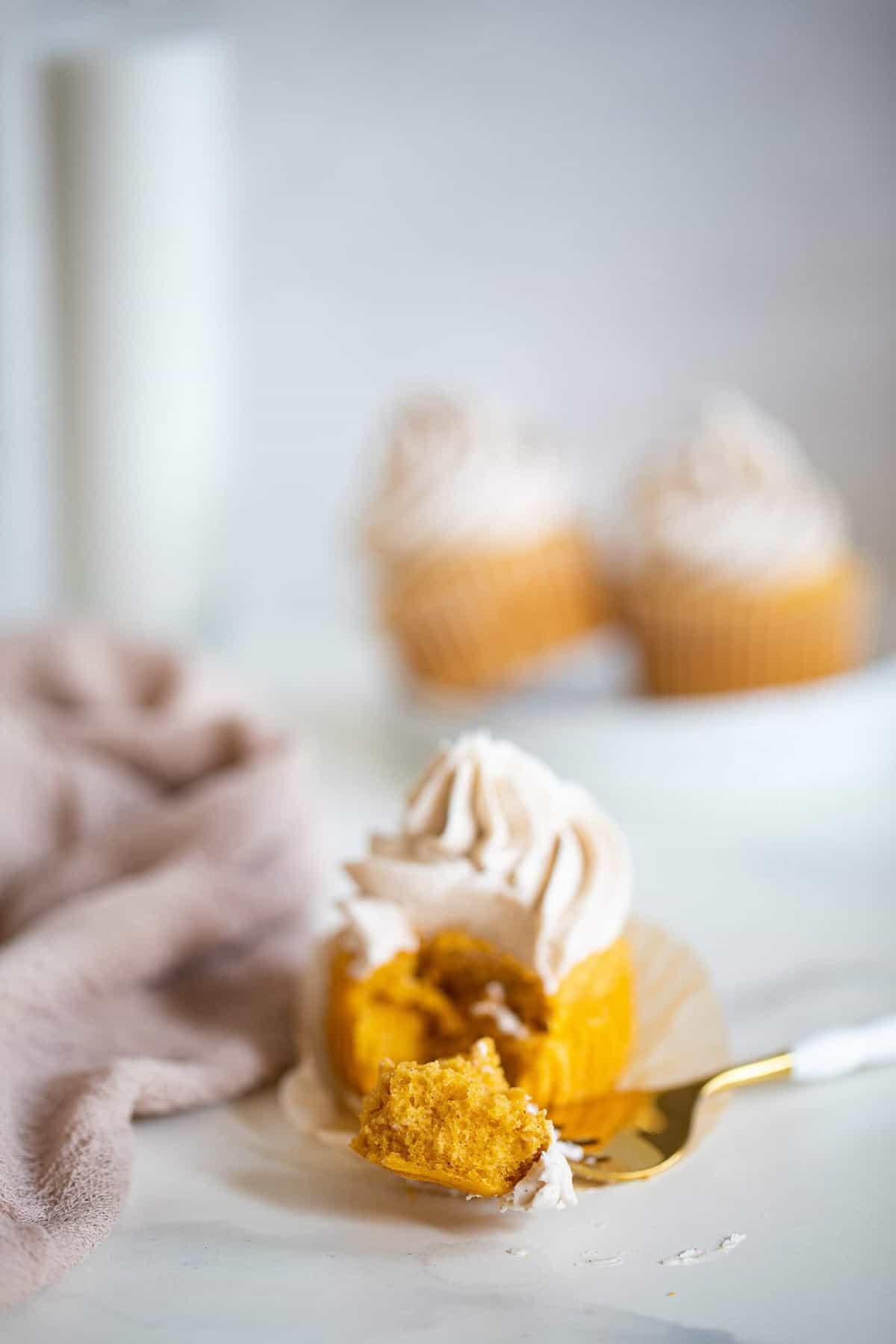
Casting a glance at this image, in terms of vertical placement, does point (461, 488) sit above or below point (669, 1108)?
above

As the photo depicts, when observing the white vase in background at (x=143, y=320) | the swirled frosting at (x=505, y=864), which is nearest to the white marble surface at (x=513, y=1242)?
the swirled frosting at (x=505, y=864)

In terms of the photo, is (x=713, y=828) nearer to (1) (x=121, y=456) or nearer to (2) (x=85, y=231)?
(1) (x=121, y=456)

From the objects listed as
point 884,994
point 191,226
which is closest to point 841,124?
point 191,226

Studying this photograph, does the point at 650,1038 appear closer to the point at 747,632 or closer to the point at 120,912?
the point at 120,912

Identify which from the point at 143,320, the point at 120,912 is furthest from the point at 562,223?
the point at 120,912

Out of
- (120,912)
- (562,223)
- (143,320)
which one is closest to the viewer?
(120,912)

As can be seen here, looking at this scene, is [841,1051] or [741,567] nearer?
[841,1051]

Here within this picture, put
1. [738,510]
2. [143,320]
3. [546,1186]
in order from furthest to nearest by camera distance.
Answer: [143,320] < [738,510] < [546,1186]
